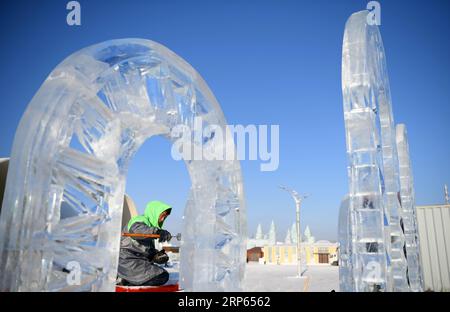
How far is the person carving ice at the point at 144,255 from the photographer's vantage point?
499cm

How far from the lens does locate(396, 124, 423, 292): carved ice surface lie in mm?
4131

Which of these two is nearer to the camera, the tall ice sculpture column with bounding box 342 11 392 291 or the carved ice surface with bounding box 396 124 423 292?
the tall ice sculpture column with bounding box 342 11 392 291

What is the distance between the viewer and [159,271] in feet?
16.7

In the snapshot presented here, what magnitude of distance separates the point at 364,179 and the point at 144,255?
3.77m

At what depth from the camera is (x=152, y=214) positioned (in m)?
5.47

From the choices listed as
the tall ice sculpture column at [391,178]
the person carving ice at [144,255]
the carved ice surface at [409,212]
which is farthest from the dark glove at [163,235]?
the carved ice surface at [409,212]

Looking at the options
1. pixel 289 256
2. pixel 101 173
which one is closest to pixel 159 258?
pixel 101 173

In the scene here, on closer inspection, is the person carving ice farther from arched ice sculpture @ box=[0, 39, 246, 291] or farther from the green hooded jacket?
arched ice sculpture @ box=[0, 39, 246, 291]

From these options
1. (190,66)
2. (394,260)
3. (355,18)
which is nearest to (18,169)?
(190,66)

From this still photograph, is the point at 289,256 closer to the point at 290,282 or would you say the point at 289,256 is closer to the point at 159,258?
the point at 290,282

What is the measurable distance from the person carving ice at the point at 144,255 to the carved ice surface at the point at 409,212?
3.47 meters

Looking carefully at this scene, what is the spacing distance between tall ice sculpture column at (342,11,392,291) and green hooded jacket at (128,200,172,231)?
11.7ft

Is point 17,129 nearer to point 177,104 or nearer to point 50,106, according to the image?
point 50,106

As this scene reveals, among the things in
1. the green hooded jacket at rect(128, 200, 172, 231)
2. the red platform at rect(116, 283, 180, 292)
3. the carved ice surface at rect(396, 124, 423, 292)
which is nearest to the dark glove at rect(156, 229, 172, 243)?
the green hooded jacket at rect(128, 200, 172, 231)
